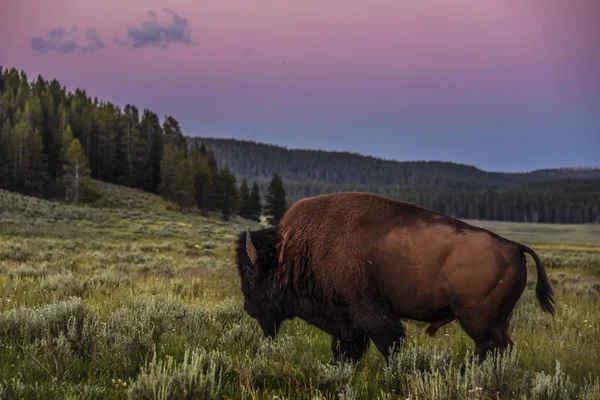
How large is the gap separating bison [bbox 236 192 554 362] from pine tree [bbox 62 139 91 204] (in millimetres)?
59574

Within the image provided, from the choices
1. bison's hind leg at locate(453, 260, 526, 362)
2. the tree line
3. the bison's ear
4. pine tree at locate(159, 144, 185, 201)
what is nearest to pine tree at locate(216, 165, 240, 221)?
the tree line

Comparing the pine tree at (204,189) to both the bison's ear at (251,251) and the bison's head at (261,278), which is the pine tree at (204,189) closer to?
the bison's head at (261,278)

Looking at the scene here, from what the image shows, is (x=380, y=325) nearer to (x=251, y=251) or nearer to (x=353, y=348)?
(x=353, y=348)

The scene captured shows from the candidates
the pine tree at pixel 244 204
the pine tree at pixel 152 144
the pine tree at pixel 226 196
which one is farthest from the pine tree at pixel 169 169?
the pine tree at pixel 244 204

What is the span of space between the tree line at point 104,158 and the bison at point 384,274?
193 feet

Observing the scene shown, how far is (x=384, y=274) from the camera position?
4301 millimetres

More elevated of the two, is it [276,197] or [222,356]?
[222,356]

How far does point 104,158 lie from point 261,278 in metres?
76.2

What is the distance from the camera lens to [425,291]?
13.6 ft

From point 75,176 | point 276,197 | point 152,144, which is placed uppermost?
point 152,144

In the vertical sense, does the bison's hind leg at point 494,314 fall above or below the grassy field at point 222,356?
above

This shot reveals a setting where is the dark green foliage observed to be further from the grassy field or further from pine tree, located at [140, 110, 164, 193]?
the grassy field

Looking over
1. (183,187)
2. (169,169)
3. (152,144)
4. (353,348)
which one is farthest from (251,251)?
(152,144)

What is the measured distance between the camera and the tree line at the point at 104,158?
59.4 m
